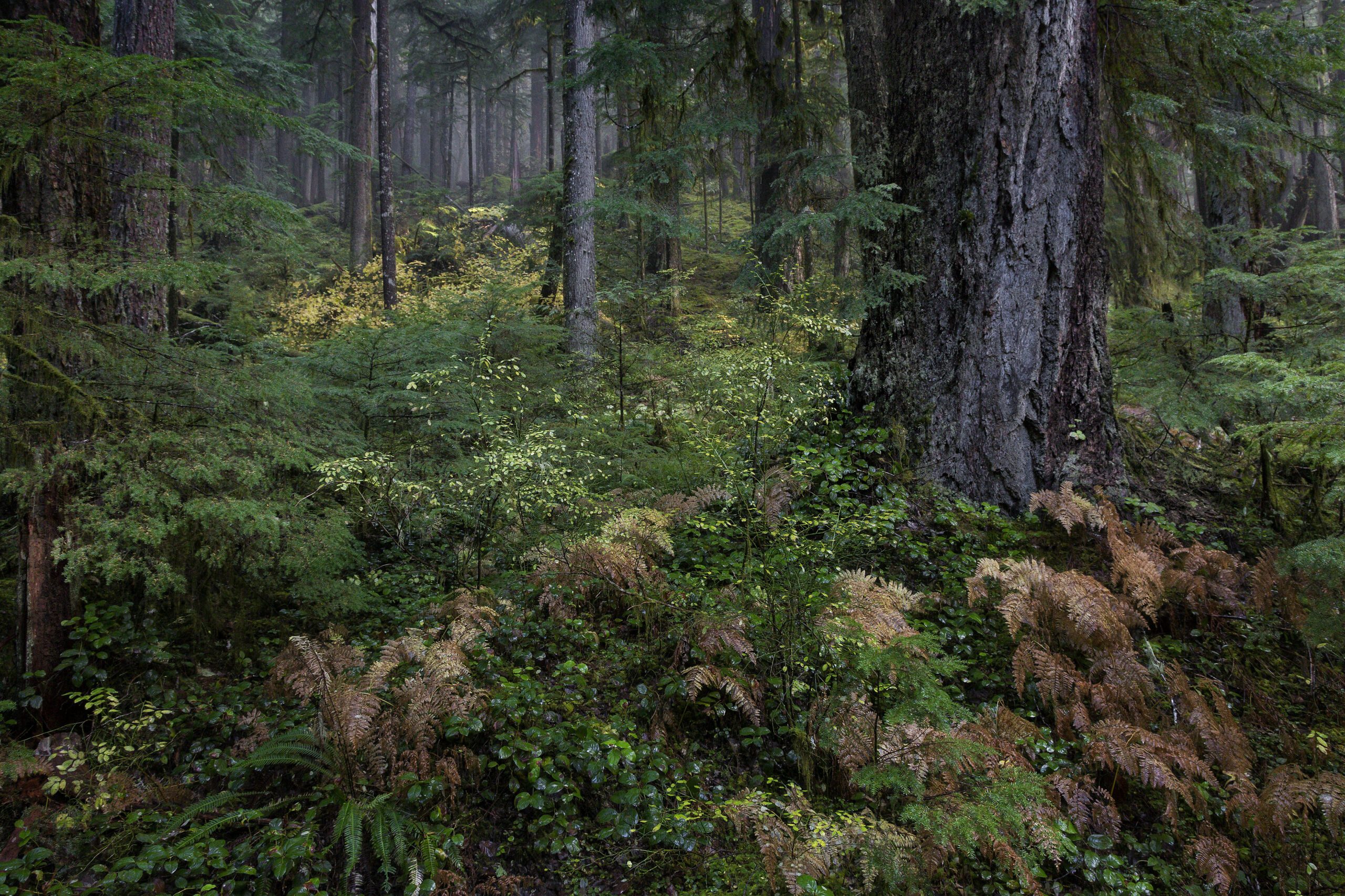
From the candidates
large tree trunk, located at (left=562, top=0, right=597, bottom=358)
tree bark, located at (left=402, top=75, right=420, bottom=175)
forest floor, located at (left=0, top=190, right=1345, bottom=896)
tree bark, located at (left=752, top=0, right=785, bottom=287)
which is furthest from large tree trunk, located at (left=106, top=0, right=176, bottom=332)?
tree bark, located at (left=402, top=75, right=420, bottom=175)

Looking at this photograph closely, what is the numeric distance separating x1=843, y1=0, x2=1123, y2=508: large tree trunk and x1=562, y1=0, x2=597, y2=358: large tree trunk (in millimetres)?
5621

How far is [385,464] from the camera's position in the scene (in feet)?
14.5

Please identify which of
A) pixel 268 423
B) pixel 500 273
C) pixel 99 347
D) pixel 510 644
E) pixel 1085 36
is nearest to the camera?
pixel 99 347

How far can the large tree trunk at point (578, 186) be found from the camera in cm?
1044

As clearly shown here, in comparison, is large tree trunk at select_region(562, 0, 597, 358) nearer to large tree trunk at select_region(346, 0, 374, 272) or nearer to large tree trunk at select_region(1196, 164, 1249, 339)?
large tree trunk at select_region(1196, 164, 1249, 339)

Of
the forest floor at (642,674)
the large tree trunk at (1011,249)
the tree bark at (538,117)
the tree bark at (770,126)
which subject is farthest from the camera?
the tree bark at (538,117)

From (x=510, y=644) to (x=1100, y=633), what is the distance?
367 cm

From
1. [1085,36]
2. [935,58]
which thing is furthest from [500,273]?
[1085,36]

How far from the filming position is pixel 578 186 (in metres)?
10.5

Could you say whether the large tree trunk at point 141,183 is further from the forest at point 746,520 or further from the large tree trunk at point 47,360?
the large tree trunk at point 47,360

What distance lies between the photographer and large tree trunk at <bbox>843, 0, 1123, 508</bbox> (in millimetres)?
5418

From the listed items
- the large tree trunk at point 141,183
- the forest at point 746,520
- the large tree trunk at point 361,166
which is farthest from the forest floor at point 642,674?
the large tree trunk at point 361,166

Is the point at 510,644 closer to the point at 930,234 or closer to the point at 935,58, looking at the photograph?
the point at 930,234

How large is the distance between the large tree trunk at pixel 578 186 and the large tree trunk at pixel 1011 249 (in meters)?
5.62
